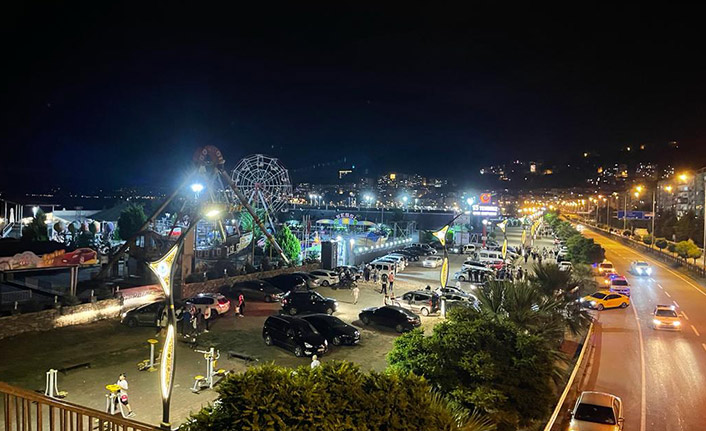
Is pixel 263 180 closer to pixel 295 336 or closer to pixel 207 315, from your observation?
pixel 207 315

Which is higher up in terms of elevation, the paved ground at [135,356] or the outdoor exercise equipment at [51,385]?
the outdoor exercise equipment at [51,385]

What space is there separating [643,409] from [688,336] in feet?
32.3

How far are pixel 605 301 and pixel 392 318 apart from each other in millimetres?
12694

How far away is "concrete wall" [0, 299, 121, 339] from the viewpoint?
18.4m

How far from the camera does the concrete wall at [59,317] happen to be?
18.4 metres

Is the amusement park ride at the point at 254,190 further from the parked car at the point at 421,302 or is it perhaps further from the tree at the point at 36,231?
the parked car at the point at 421,302

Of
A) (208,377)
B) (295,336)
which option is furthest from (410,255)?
(208,377)

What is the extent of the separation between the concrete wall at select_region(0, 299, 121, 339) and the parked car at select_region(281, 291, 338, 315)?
7996mm

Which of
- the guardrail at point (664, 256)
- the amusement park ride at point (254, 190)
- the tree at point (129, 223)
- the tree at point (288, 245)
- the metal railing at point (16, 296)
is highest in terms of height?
the amusement park ride at point (254, 190)

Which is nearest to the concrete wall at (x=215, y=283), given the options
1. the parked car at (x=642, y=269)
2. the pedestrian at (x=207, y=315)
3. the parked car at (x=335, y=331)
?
the pedestrian at (x=207, y=315)

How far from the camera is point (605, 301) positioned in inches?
1014

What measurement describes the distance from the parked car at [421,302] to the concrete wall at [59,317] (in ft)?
45.6

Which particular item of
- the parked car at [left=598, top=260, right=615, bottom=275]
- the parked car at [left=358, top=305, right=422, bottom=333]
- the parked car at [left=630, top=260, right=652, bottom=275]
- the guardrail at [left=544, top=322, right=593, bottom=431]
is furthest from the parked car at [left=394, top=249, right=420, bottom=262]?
the guardrail at [left=544, top=322, right=593, bottom=431]

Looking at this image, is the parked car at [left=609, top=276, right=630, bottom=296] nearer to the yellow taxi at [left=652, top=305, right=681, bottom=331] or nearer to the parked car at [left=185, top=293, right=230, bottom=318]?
the yellow taxi at [left=652, top=305, right=681, bottom=331]
